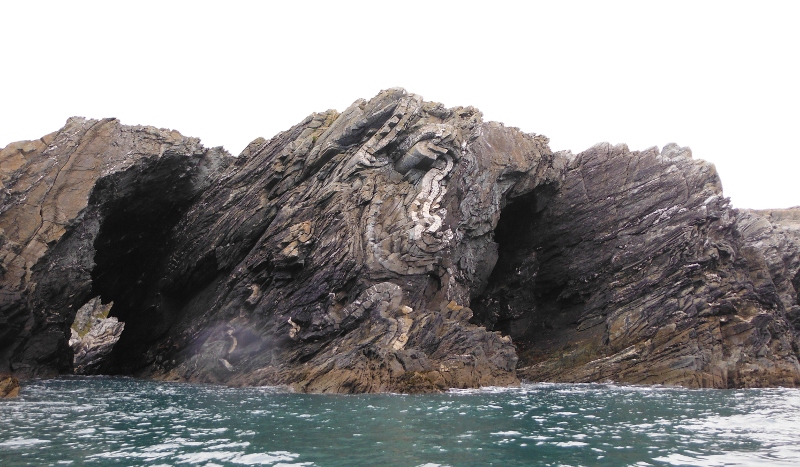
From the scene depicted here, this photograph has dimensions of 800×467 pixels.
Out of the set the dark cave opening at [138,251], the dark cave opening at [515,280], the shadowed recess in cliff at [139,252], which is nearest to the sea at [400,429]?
the dark cave opening at [138,251]

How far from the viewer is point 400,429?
1875 cm

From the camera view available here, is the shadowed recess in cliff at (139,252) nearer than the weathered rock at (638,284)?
No

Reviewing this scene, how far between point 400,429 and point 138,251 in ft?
122

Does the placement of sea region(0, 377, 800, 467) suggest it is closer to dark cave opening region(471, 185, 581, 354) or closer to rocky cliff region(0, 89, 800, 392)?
rocky cliff region(0, 89, 800, 392)

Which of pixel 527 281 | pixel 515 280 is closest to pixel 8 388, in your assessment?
pixel 515 280

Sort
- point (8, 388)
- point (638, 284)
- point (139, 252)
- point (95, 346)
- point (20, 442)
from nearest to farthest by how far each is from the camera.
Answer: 1. point (20, 442)
2. point (8, 388)
3. point (638, 284)
4. point (139, 252)
5. point (95, 346)

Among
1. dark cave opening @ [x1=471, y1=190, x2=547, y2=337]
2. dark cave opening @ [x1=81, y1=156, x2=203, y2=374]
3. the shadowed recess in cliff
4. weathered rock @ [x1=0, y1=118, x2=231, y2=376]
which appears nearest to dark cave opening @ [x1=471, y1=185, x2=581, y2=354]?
dark cave opening @ [x1=471, y1=190, x2=547, y2=337]

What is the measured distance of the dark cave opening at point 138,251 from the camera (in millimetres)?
42375

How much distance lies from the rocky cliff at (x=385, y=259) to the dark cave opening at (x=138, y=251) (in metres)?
0.18

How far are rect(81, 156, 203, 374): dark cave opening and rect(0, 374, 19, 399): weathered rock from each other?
14883mm

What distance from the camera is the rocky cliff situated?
36.1 m

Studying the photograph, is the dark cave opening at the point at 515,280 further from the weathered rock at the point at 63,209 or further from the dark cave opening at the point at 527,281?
the weathered rock at the point at 63,209

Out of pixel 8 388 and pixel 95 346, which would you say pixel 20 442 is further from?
pixel 95 346

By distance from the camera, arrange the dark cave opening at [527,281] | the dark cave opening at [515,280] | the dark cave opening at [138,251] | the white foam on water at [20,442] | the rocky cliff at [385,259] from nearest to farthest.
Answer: the white foam on water at [20,442]
the rocky cliff at [385,259]
the dark cave opening at [138,251]
the dark cave opening at [527,281]
the dark cave opening at [515,280]
